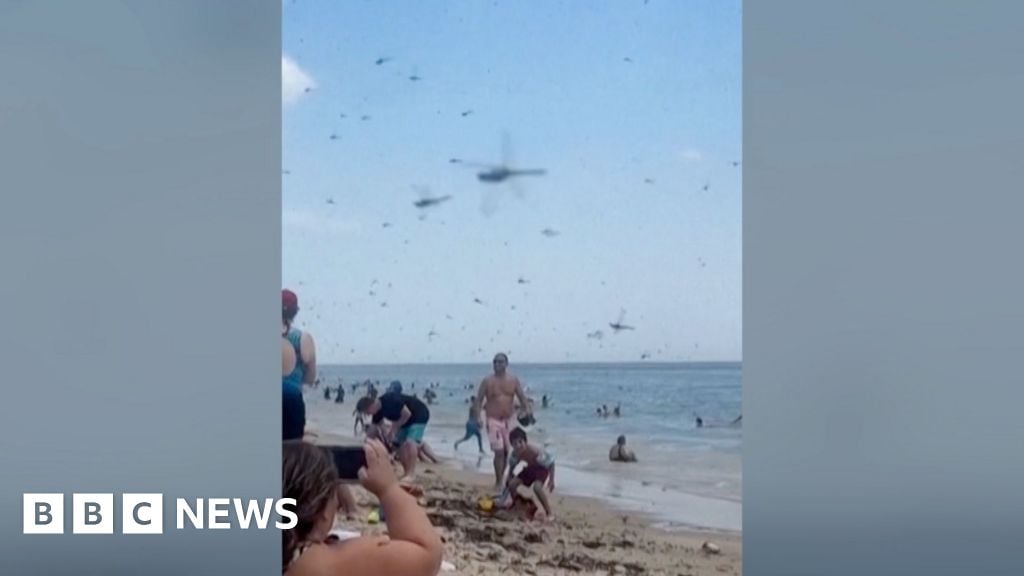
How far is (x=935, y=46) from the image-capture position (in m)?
4.30

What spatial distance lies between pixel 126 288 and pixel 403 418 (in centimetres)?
100

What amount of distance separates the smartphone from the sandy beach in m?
0.03

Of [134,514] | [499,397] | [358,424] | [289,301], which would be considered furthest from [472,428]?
[134,514]

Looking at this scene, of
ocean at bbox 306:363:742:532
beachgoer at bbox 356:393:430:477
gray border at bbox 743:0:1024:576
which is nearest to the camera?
gray border at bbox 743:0:1024:576

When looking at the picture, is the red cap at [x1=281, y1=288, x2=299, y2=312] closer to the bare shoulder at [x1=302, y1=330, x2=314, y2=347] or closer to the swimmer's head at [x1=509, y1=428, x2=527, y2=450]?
the bare shoulder at [x1=302, y1=330, x2=314, y2=347]

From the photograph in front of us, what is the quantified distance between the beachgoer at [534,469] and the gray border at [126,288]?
802mm

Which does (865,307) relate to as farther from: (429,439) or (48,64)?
(48,64)

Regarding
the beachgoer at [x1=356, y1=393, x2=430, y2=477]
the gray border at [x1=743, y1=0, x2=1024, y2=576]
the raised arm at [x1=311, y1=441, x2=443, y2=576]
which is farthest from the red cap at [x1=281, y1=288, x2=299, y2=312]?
the gray border at [x1=743, y1=0, x2=1024, y2=576]

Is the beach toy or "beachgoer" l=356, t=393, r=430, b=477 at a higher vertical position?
"beachgoer" l=356, t=393, r=430, b=477

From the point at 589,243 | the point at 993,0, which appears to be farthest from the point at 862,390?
the point at 993,0

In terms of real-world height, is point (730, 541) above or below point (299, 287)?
below

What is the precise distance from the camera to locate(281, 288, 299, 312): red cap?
14.6 ft

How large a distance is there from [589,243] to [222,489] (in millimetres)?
1429

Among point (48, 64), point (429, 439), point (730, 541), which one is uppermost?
point (48, 64)
